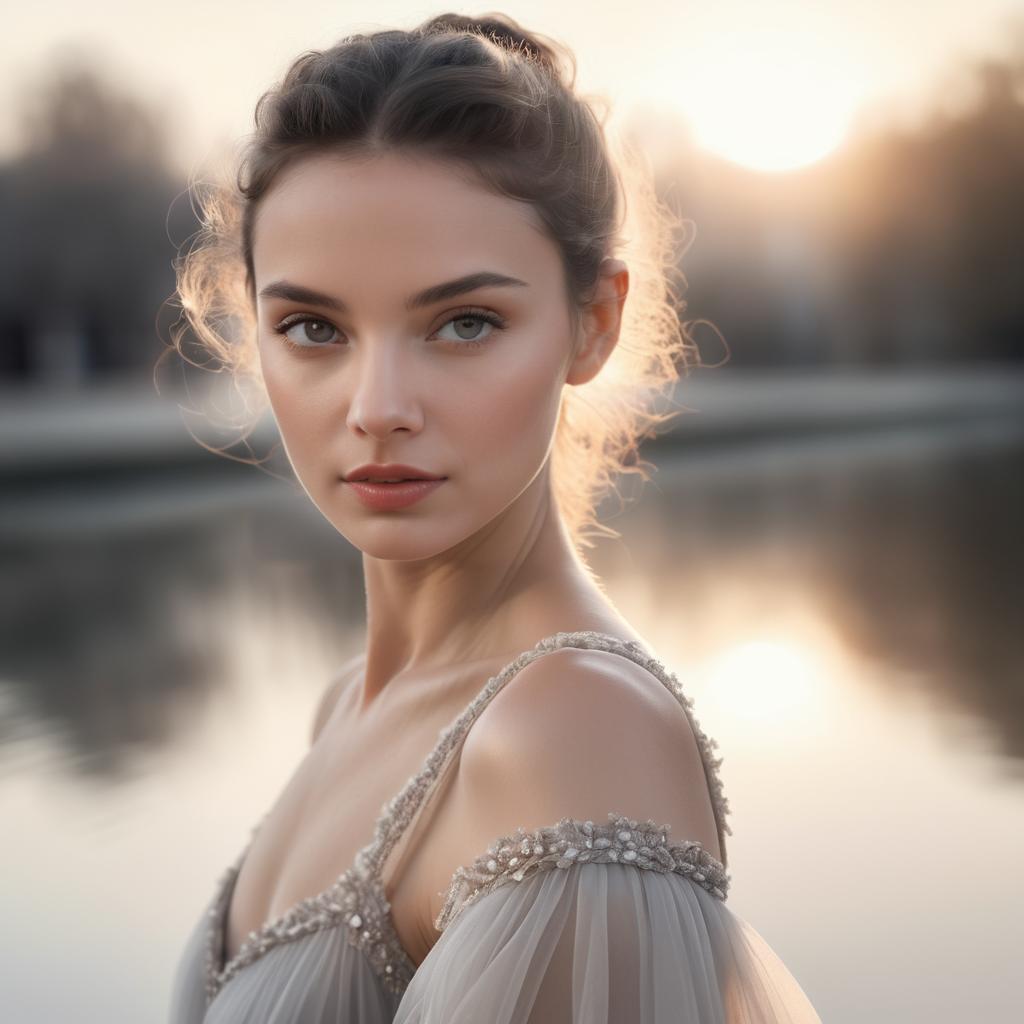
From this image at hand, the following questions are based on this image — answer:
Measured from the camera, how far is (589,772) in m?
0.86

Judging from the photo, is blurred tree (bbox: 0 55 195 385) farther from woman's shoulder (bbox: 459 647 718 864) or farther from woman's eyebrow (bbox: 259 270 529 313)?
woman's shoulder (bbox: 459 647 718 864)

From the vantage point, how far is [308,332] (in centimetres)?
106

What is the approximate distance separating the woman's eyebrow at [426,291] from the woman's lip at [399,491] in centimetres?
13

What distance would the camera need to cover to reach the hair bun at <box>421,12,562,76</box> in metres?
1.17

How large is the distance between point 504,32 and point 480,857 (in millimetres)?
706

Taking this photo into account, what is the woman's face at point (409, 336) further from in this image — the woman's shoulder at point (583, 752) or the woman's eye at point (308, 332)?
the woman's shoulder at point (583, 752)

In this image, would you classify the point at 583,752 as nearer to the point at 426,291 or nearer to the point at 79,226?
the point at 426,291

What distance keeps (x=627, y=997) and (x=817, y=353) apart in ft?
87.6

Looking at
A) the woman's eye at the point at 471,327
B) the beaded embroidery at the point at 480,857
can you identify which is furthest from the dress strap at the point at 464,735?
the woman's eye at the point at 471,327

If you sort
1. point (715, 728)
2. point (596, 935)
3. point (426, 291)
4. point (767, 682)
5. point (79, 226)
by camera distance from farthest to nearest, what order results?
point (79, 226), point (767, 682), point (715, 728), point (426, 291), point (596, 935)

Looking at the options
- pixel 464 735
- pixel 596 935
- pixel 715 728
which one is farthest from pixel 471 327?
pixel 715 728

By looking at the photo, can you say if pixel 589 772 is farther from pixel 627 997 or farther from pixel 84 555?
pixel 84 555

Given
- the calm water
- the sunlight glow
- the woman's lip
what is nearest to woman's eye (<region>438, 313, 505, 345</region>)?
the woman's lip

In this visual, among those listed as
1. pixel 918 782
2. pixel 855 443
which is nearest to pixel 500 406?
pixel 918 782
